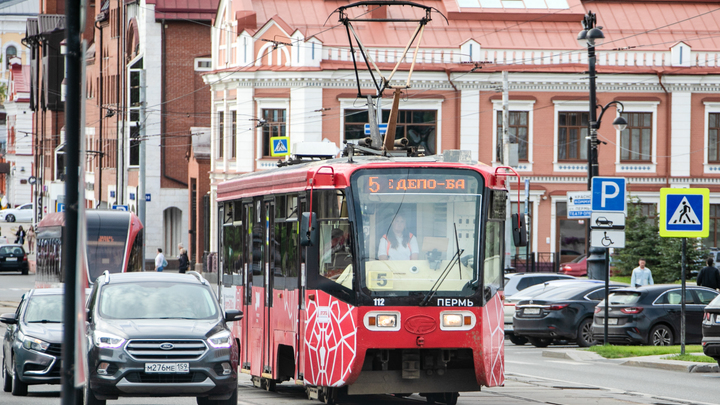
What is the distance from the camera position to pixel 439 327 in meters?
11.9

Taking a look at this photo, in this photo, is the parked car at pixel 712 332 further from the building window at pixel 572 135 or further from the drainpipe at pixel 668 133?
the drainpipe at pixel 668 133

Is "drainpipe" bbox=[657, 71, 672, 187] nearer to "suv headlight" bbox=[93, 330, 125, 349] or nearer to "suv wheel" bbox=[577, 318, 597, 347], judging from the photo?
"suv wheel" bbox=[577, 318, 597, 347]

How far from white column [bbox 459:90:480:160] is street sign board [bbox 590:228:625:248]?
92.0ft

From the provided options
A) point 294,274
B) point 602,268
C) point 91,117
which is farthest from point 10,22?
point 294,274

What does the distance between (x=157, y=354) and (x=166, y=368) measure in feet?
0.57

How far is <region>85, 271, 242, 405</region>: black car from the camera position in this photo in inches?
460

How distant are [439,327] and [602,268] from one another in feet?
54.3

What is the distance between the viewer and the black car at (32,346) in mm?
14227

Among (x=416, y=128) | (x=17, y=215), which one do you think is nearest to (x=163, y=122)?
(x=416, y=128)

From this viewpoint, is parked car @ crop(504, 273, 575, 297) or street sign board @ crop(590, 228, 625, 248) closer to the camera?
street sign board @ crop(590, 228, 625, 248)

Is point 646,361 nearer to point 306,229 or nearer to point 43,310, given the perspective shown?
point 306,229

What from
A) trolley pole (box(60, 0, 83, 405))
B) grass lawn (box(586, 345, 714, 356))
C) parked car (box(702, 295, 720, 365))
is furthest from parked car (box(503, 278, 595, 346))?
trolley pole (box(60, 0, 83, 405))

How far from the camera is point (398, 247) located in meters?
12.0

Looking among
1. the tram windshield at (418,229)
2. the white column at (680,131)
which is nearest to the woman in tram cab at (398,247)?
the tram windshield at (418,229)
